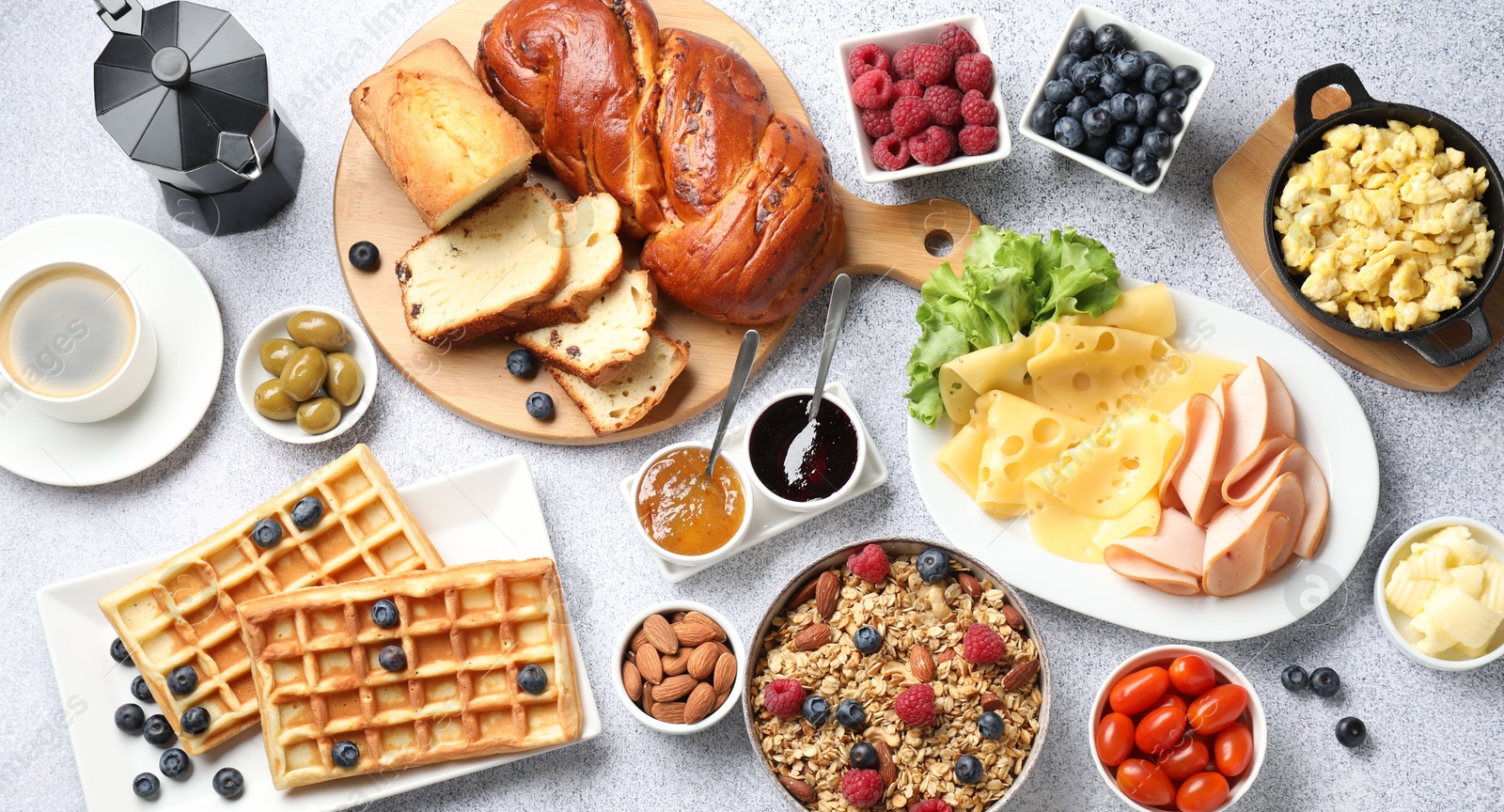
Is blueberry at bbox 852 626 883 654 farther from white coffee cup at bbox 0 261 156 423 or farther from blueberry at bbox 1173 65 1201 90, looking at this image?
white coffee cup at bbox 0 261 156 423

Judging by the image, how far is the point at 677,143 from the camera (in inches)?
85.4

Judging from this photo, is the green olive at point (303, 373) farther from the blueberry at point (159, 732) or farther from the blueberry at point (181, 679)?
the blueberry at point (159, 732)

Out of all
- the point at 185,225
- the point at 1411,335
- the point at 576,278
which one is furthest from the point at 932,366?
the point at 185,225

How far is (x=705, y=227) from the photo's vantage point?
2.17 metres

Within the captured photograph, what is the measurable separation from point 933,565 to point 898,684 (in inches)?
10.3

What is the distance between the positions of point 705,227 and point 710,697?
3.26 feet

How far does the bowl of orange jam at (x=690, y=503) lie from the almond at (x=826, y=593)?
0.68ft

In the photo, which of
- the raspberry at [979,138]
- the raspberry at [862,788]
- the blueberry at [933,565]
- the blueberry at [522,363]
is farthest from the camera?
the blueberry at [522,363]

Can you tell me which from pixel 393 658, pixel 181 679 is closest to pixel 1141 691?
pixel 393 658

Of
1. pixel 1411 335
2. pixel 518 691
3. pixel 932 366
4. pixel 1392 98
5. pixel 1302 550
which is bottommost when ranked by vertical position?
pixel 518 691

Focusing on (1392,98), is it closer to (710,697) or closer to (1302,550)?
(1302,550)

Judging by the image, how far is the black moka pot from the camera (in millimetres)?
2137

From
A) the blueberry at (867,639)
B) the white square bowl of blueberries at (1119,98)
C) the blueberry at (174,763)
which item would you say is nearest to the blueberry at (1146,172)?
the white square bowl of blueberries at (1119,98)

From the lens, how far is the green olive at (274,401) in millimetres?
2266
